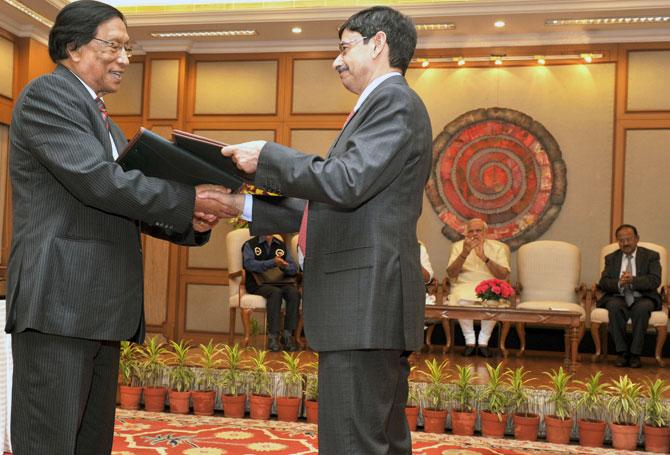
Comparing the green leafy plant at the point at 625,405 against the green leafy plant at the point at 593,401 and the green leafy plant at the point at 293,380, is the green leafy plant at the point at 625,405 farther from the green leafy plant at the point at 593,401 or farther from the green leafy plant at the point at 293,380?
the green leafy plant at the point at 293,380

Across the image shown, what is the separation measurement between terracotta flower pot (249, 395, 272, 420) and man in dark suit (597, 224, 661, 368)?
10.9ft

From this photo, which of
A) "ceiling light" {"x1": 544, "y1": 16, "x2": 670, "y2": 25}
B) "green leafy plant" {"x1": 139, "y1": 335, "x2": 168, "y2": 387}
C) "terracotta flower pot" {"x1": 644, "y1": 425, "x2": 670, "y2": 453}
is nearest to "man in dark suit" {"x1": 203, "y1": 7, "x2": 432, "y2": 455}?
"terracotta flower pot" {"x1": 644, "y1": 425, "x2": 670, "y2": 453}

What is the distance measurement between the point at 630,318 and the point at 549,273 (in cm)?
100

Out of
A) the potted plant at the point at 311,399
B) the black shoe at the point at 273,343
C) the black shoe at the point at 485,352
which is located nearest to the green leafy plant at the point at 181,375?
the potted plant at the point at 311,399

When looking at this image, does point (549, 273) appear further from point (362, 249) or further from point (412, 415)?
point (362, 249)

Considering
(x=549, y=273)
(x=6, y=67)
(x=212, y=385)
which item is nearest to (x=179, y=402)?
(x=212, y=385)

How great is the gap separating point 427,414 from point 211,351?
1.62 meters

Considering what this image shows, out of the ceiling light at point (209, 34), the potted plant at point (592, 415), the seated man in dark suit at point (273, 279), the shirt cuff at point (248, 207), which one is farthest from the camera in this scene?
the ceiling light at point (209, 34)

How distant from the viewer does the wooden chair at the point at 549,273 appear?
7.55 m

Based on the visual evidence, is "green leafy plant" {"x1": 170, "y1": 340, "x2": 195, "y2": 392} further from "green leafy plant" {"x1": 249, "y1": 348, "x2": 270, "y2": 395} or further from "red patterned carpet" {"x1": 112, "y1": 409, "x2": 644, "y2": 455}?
"green leafy plant" {"x1": 249, "y1": 348, "x2": 270, "y2": 395}

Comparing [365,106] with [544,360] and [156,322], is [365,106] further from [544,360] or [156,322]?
[156,322]

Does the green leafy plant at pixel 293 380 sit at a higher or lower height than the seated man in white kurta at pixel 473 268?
lower

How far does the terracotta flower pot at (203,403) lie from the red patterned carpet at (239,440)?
0.15 meters

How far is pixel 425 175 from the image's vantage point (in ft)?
6.91
